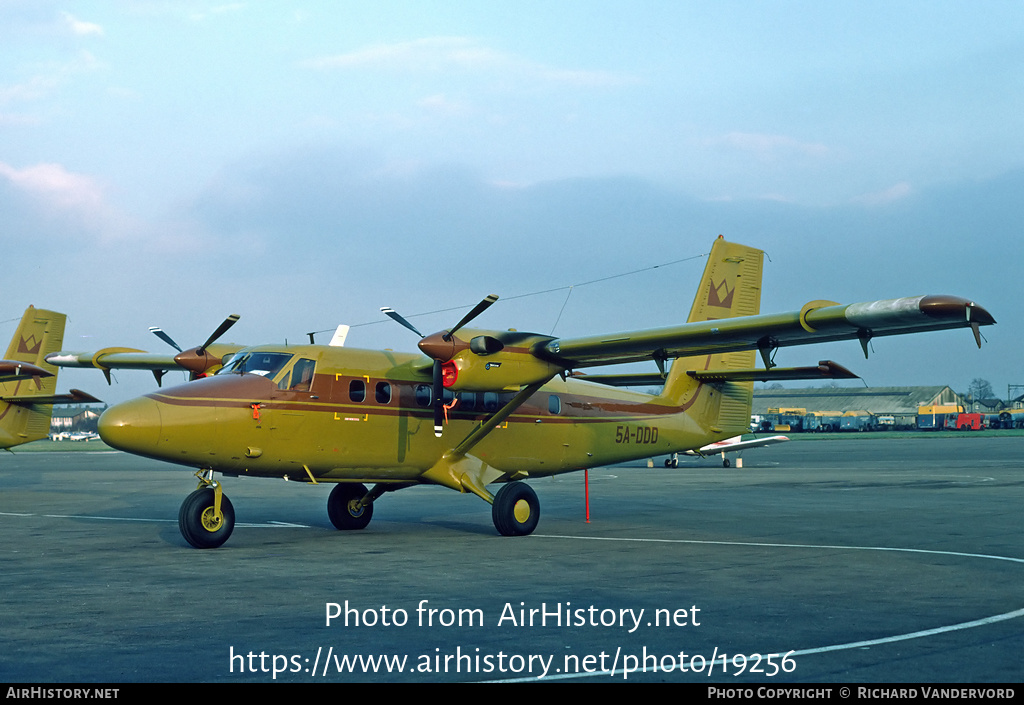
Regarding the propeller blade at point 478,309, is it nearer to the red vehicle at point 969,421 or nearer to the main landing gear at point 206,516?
the main landing gear at point 206,516

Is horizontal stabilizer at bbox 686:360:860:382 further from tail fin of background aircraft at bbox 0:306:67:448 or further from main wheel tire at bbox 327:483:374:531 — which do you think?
tail fin of background aircraft at bbox 0:306:67:448

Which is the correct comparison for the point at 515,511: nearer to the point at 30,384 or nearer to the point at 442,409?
the point at 442,409

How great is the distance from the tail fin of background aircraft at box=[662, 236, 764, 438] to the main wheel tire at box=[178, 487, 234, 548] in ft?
34.7

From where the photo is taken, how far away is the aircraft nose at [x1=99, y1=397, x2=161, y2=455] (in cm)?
1412

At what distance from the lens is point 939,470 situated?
3744 centimetres

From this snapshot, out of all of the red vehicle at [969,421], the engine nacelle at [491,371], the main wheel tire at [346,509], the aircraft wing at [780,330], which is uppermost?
the aircraft wing at [780,330]

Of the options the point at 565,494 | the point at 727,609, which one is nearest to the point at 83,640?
the point at 727,609

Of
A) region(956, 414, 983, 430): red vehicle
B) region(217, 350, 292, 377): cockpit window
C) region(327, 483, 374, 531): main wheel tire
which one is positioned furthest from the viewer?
region(956, 414, 983, 430): red vehicle

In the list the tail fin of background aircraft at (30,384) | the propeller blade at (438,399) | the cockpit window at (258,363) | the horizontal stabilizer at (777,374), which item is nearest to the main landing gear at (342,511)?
the propeller blade at (438,399)

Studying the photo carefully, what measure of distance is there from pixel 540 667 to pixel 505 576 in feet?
15.4

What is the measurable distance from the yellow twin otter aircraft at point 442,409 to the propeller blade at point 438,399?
37mm

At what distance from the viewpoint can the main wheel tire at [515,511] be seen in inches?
658

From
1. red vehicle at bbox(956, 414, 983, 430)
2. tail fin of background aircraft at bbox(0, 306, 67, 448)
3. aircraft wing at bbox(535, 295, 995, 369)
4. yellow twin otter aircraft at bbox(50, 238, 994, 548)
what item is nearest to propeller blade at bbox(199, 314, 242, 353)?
yellow twin otter aircraft at bbox(50, 238, 994, 548)

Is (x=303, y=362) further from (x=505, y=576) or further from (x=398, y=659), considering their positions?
(x=398, y=659)
